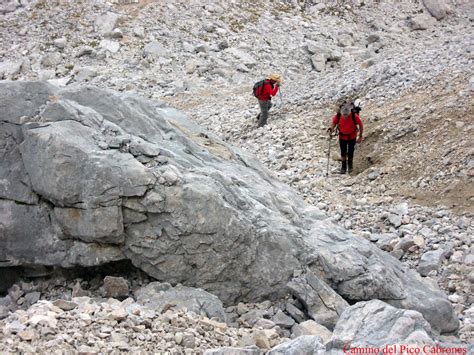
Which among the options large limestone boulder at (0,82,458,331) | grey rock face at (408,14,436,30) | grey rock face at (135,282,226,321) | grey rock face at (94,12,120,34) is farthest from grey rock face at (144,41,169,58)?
grey rock face at (135,282,226,321)

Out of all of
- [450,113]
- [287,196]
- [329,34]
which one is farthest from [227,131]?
[329,34]

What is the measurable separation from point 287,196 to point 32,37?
937 inches

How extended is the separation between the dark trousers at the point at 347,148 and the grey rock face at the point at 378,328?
836cm

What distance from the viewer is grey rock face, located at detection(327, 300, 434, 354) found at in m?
5.28

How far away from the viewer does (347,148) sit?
14500 millimetres

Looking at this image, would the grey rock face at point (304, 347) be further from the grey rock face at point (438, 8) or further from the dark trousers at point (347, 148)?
the grey rock face at point (438, 8)

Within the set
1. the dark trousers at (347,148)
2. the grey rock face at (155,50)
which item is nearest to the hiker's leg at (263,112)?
the dark trousers at (347,148)

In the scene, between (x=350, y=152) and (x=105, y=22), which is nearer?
(x=350, y=152)

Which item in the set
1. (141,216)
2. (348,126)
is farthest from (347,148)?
(141,216)

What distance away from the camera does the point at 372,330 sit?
5.60 m

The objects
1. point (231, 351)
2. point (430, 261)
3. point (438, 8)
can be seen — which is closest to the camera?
point (231, 351)

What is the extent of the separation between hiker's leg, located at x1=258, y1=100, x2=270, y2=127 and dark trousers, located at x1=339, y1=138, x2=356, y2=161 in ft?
15.4

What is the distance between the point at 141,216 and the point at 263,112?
38.4ft

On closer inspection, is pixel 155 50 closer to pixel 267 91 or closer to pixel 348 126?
pixel 267 91
